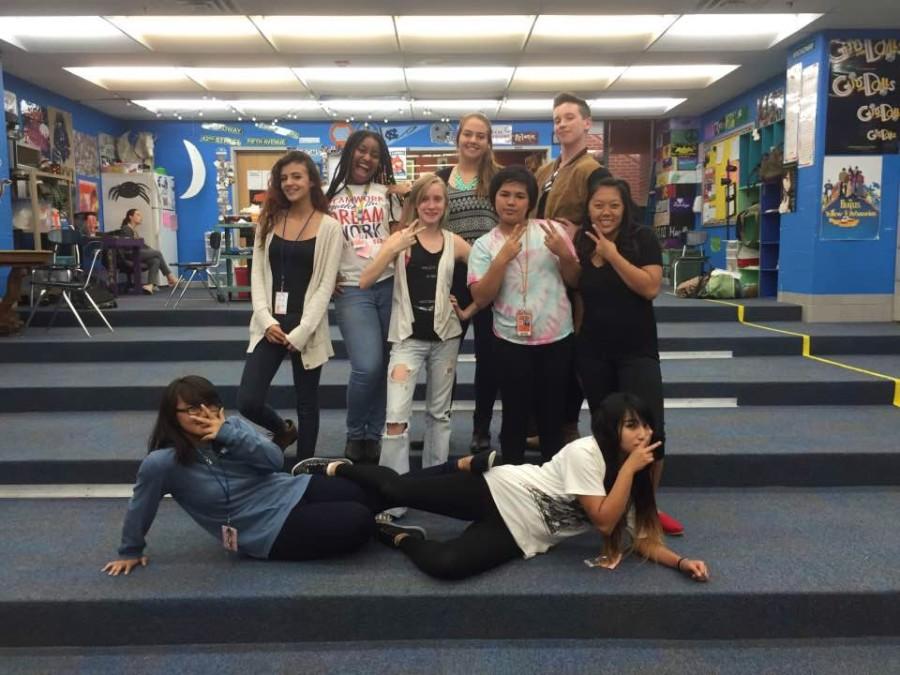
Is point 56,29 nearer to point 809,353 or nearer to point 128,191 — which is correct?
point 128,191

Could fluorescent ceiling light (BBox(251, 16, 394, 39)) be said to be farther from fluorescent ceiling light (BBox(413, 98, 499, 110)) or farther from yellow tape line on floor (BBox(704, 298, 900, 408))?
yellow tape line on floor (BBox(704, 298, 900, 408))

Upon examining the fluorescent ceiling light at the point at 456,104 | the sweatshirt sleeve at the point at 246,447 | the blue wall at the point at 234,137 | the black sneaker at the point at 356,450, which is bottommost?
the black sneaker at the point at 356,450

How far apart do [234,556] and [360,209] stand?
138 cm

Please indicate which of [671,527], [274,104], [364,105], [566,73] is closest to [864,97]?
[566,73]

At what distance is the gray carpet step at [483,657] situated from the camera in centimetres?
190

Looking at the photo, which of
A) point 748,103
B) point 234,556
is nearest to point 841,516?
point 234,556

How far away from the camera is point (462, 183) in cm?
273

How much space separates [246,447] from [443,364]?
2.64 feet

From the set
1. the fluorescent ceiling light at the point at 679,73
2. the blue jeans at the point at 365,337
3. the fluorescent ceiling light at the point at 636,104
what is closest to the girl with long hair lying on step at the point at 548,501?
the blue jeans at the point at 365,337

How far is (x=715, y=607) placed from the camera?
2.01m

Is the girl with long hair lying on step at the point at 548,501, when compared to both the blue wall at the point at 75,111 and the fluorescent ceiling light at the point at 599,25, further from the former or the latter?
the blue wall at the point at 75,111

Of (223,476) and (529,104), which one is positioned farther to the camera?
(529,104)

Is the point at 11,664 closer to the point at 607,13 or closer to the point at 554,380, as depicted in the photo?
the point at 554,380

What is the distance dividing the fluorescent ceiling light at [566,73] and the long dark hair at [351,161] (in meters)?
4.93
